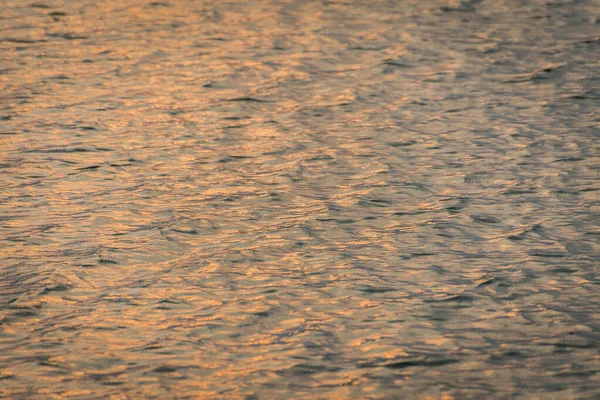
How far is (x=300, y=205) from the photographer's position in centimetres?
530

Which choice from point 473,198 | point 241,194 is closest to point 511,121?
point 473,198

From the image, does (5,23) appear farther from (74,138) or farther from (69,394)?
(69,394)

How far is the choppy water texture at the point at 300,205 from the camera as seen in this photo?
12.4 feet

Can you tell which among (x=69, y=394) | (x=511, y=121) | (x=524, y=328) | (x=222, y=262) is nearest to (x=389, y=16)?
(x=511, y=121)

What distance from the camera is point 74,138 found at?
20.5 ft

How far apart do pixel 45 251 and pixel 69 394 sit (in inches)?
52.8

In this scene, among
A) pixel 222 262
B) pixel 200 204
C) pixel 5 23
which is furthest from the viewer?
pixel 5 23

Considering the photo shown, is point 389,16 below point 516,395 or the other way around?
the other way around

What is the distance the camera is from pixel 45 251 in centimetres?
477

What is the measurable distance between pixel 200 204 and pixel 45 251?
35.4 inches

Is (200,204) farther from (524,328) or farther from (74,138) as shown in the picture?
(524,328)

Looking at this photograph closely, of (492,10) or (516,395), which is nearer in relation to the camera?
(516,395)

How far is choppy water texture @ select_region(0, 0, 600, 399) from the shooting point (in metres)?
3.78

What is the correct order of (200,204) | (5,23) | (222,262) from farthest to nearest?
1. (5,23)
2. (200,204)
3. (222,262)
